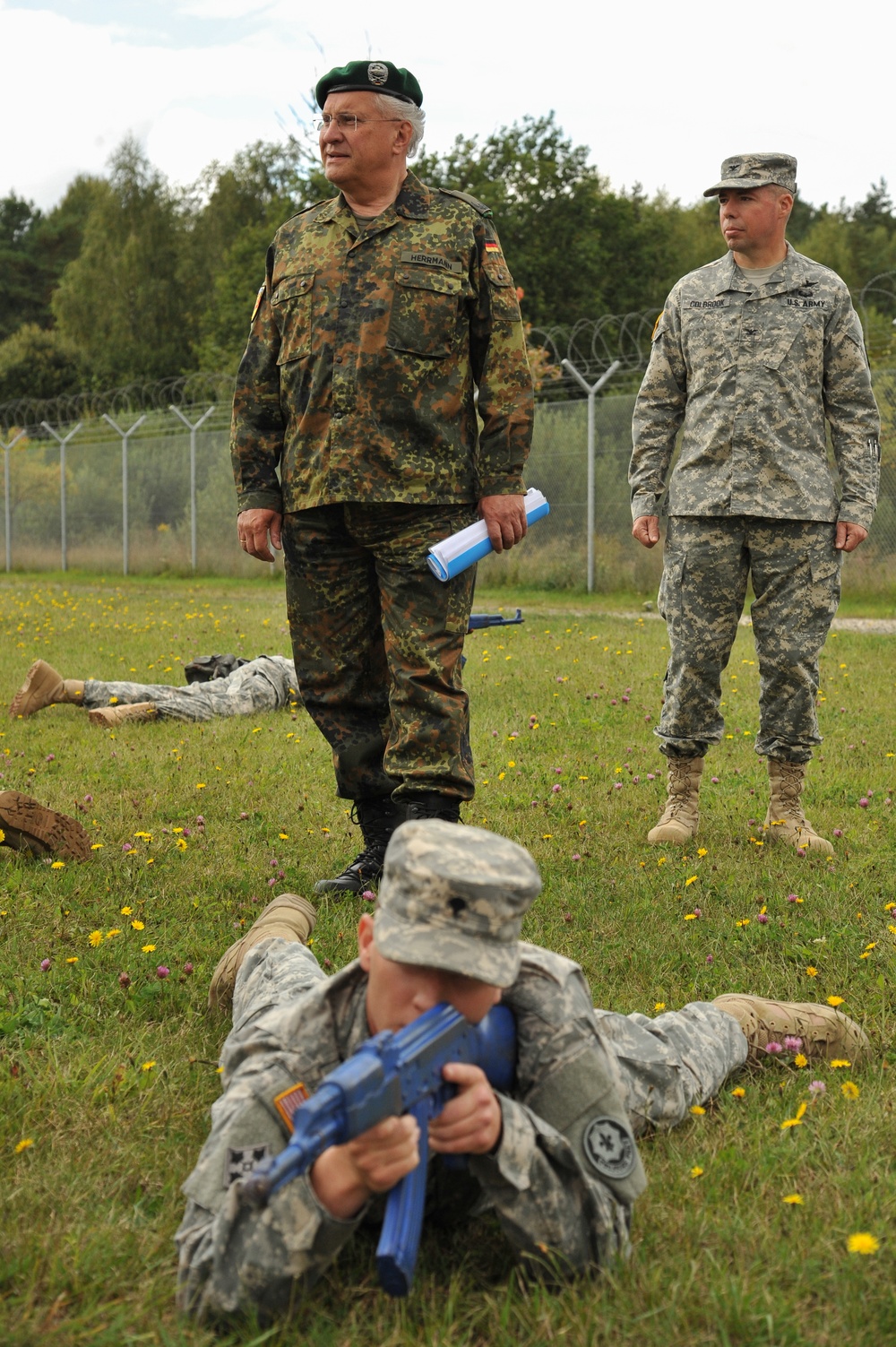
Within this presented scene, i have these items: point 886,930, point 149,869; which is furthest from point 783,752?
point 149,869

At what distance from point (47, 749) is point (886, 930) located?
466 centimetres

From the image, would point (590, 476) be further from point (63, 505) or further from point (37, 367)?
point (37, 367)

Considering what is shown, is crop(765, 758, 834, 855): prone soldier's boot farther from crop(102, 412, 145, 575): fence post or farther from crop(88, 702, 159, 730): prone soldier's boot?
crop(102, 412, 145, 575): fence post

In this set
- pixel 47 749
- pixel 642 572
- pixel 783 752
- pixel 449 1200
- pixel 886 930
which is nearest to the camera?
pixel 449 1200

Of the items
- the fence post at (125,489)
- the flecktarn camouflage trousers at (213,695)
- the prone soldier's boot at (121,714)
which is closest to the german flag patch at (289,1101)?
the prone soldier's boot at (121,714)

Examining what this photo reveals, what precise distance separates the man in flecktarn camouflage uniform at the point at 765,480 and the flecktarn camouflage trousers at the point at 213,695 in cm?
347

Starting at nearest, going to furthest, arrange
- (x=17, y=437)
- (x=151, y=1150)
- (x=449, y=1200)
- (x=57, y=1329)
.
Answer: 1. (x=57, y=1329)
2. (x=449, y=1200)
3. (x=151, y=1150)
4. (x=17, y=437)

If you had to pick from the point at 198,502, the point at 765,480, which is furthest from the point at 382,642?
the point at 198,502

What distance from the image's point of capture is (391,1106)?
188 centimetres

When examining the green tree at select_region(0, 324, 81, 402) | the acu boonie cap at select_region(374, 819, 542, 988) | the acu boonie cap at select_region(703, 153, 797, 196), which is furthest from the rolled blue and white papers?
the green tree at select_region(0, 324, 81, 402)

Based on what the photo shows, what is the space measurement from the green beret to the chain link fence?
38.6ft

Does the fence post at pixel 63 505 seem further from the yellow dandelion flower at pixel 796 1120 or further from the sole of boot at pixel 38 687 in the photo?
the yellow dandelion flower at pixel 796 1120

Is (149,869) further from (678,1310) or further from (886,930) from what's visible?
(678,1310)

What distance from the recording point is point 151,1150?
Answer: 2.70 m
